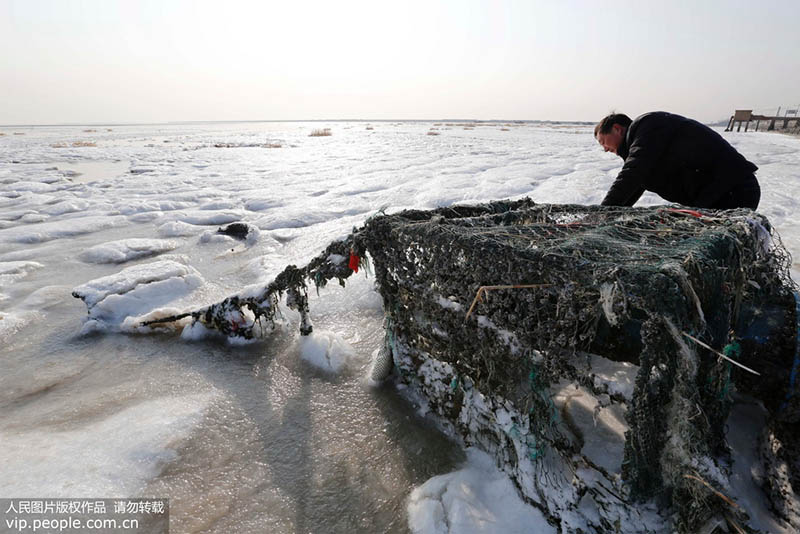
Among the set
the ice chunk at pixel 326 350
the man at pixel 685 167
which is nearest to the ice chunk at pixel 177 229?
the ice chunk at pixel 326 350

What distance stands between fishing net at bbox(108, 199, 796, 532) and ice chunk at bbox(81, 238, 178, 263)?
481cm

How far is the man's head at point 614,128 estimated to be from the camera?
11.2ft

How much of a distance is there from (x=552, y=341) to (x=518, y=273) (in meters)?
0.32

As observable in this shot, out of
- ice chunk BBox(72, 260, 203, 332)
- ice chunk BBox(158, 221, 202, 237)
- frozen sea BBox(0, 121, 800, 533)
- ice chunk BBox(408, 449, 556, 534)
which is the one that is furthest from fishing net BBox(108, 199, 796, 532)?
ice chunk BBox(158, 221, 202, 237)

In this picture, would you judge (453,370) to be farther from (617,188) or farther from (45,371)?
(45,371)

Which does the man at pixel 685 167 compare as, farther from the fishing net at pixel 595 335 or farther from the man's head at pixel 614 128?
the fishing net at pixel 595 335

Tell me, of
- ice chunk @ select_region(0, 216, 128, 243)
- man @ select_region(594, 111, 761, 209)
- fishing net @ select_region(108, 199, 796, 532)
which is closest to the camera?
fishing net @ select_region(108, 199, 796, 532)

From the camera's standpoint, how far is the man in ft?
9.64

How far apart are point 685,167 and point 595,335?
84.8 inches

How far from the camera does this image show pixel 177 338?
375 centimetres

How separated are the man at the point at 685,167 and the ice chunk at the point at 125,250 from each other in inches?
246

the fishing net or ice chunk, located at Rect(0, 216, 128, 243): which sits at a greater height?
the fishing net

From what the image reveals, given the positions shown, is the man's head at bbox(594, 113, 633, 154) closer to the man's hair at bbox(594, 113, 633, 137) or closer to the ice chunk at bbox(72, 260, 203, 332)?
the man's hair at bbox(594, 113, 633, 137)

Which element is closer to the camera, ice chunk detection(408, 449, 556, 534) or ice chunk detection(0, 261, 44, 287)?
ice chunk detection(408, 449, 556, 534)
